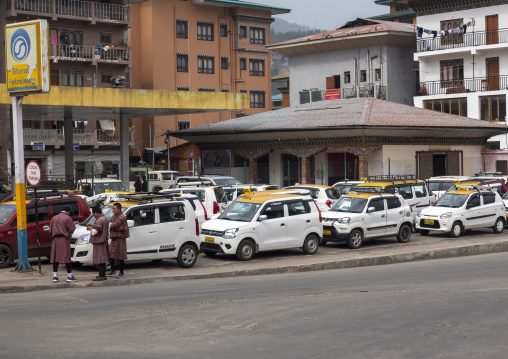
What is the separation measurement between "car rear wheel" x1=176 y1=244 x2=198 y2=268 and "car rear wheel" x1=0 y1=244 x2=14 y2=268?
442 centimetres

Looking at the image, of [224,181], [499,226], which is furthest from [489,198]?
[224,181]

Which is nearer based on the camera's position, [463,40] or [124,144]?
[124,144]

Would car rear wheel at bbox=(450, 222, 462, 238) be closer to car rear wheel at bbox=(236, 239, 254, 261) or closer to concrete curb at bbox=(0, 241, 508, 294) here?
concrete curb at bbox=(0, 241, 508, 294)

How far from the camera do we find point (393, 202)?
27.5m

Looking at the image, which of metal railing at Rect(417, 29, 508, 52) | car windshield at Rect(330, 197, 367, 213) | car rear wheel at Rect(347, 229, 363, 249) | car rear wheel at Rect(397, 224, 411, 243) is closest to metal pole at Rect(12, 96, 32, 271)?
car rear wheel at Rect(347, 229, 363, 249)

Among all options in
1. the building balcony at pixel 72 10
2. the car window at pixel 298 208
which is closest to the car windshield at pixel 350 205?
the car window at pixel 298 208

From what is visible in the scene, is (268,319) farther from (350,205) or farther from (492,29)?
(492,29)

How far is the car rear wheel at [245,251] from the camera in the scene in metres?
22.7

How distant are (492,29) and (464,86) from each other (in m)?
4.90

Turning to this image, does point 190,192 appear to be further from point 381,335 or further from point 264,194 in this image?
point 381,335

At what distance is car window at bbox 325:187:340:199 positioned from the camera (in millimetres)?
31294

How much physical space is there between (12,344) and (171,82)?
6432 cm

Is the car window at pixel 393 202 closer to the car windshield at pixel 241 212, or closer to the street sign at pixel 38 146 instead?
the car windshield at pixel 241 212

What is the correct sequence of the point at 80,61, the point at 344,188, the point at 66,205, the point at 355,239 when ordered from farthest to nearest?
the point at 80,61 → the point at 344,188 → the point at 355,239 → the point at 66,205
